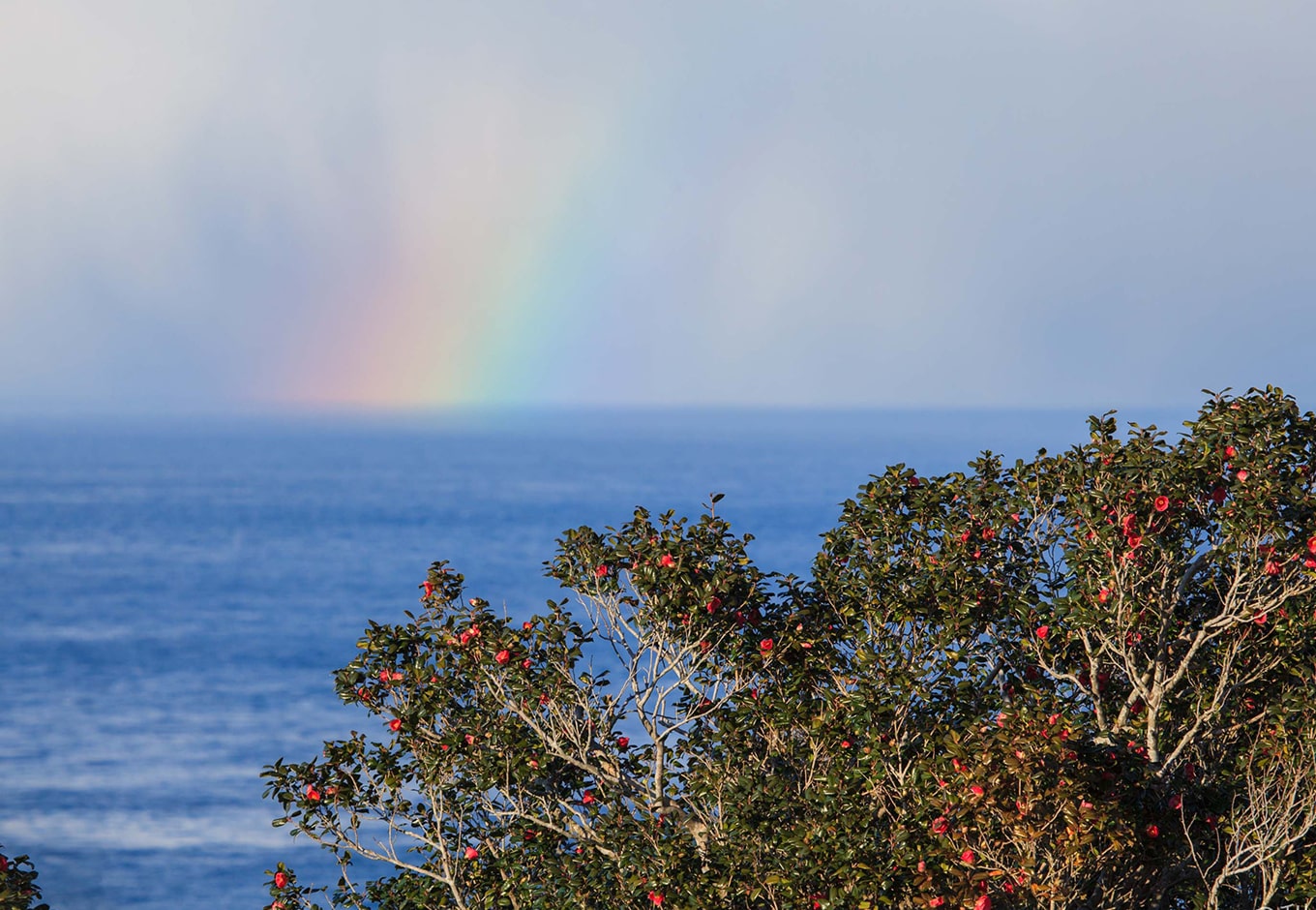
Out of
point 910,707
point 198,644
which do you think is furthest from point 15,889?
point 198,644

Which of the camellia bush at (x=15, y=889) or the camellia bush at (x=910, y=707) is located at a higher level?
the camellia bush at (x=910, y=707)

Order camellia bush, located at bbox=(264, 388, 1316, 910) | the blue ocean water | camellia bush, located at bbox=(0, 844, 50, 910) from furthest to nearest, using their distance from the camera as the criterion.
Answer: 1. the blue ocean water
2. camellia bush, located at bbox=(0, 844, 50, 910)
3. camellia bush, located at bbox=(264, 388, 1316, 910)

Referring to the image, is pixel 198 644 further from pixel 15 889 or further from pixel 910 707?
pixel 910 707

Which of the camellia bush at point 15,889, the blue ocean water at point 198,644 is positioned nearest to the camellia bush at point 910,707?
the camellia bush at point 15,889

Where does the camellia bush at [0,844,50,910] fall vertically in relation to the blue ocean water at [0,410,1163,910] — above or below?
above

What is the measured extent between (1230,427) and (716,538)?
137 inches

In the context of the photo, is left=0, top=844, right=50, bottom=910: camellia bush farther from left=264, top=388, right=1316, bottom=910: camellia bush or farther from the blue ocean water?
the blue ocean water

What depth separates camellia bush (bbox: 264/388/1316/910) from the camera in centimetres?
829

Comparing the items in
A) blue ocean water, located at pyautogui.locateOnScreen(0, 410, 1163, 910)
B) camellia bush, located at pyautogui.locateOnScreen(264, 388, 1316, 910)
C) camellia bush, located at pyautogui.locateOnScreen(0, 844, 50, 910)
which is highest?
camellia bush, located at pyautogui.locateOnScreen(264, 388, 1316, 910)

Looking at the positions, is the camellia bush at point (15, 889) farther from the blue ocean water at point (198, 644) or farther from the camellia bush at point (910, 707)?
the blue ocean water at point (198, 644)

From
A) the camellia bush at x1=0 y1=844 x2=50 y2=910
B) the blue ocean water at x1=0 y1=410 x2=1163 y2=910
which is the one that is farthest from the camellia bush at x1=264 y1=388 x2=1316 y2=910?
the blue ocean water at x1=0 y1=410 x2=1163 y2=910

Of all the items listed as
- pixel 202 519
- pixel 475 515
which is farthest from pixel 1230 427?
pixel 202 519

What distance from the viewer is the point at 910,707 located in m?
8.90

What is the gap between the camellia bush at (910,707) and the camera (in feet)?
27.2
